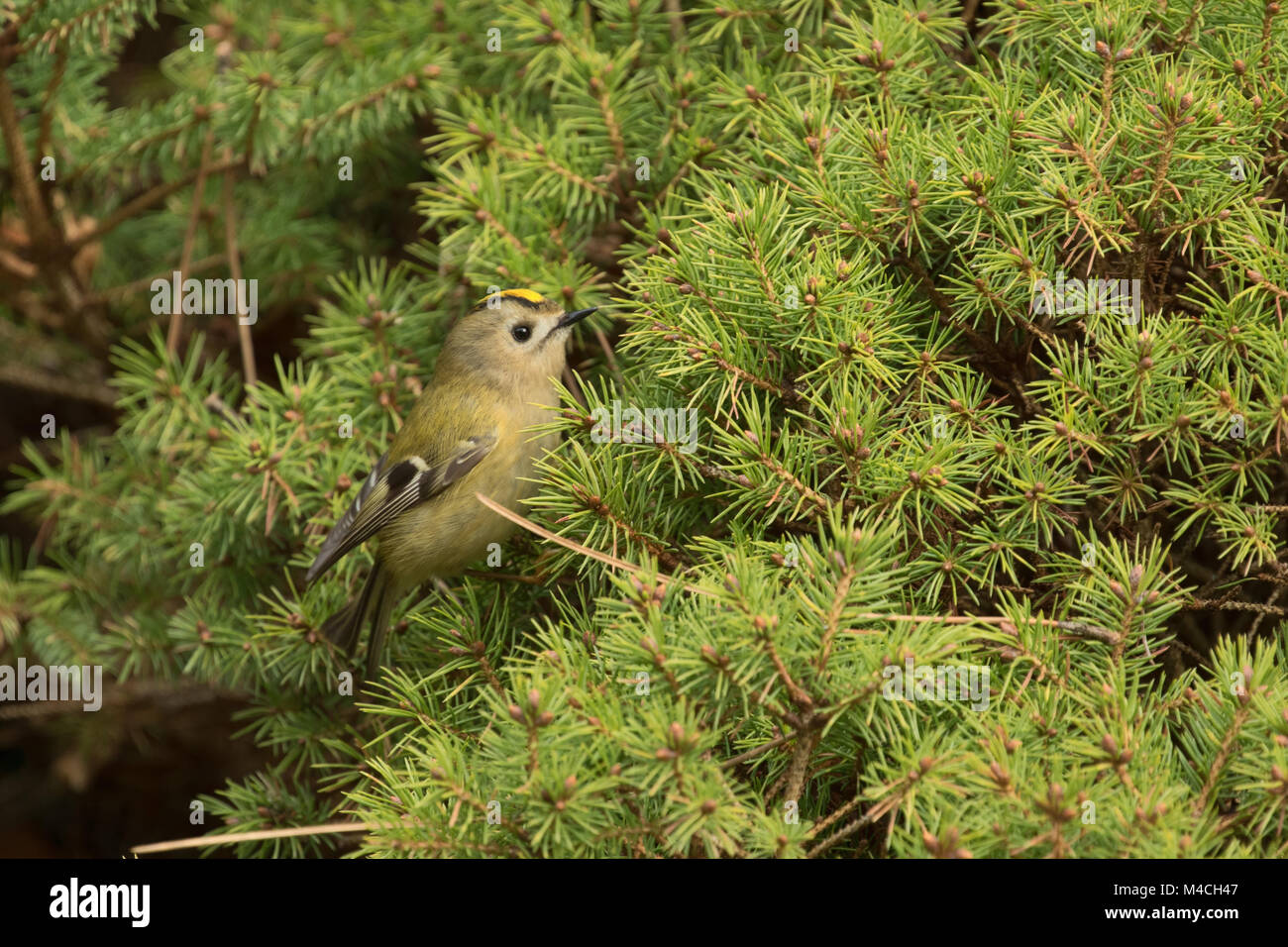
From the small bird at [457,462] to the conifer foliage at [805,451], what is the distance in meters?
0.05

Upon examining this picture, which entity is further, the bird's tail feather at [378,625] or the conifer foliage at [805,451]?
the bird's tail feather at [378,625]

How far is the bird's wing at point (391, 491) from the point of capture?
1.63 m

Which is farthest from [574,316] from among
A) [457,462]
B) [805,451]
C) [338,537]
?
[805,451]

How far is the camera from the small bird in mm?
1690

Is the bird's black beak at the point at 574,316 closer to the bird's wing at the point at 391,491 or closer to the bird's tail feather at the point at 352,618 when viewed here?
the bird's wing at the point at 391,491

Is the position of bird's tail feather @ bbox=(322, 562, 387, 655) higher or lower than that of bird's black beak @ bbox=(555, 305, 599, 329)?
lower

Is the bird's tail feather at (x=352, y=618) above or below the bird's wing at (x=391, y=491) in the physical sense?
below

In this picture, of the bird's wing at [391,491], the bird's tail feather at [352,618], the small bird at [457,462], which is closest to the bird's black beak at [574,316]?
the small bird at [457,462]

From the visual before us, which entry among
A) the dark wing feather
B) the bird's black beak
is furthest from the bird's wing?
the bird's black beak

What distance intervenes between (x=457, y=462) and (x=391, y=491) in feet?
0.56

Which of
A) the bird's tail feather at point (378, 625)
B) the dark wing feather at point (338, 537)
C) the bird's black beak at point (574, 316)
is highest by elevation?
the bird's black beak at point (574, 316)

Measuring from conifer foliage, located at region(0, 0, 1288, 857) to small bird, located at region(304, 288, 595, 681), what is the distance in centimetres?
5

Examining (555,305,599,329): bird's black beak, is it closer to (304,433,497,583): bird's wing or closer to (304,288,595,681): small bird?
(304,288,595,681): small bird

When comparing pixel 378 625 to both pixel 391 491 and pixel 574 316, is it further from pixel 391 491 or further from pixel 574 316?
pixel 574 316
